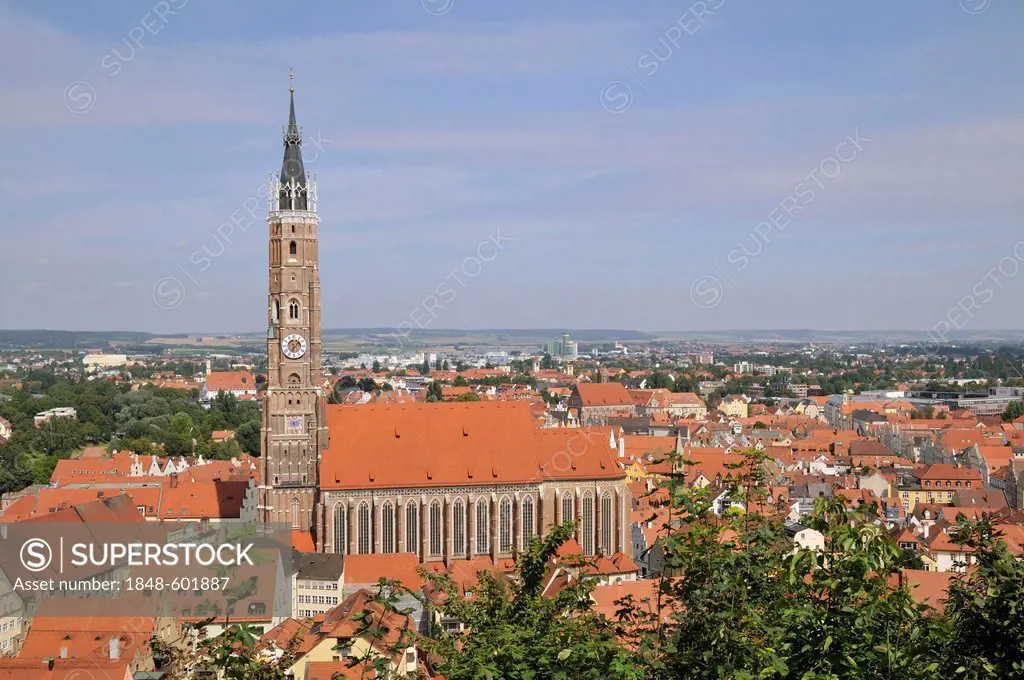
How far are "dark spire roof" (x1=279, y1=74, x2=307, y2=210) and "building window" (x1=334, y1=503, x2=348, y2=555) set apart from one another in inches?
595

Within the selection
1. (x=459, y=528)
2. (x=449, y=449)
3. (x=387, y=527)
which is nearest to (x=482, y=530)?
(x=459, y=528)

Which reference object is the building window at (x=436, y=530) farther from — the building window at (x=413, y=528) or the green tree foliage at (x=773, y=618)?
the green tree foliage at (x=773, y=618)

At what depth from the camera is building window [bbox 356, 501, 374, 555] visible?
→ 54.6m

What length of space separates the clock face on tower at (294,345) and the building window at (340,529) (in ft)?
25.8

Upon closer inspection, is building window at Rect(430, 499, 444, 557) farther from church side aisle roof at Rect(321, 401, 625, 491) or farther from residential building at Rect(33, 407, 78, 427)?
residential building at Rect(33, 407, 78, 427)

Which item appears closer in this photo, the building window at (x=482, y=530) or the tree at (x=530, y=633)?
the tree at (x=530, y=633)

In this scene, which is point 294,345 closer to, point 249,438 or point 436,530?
point 436,530

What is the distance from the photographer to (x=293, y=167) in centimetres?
5741

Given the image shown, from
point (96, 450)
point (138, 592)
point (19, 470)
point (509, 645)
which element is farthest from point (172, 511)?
point (509, 645)

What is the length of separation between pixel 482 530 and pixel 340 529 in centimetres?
693

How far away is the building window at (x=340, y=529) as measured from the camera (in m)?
54.4

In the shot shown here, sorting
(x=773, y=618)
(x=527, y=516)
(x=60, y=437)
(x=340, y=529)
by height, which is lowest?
(x=60, y=437)

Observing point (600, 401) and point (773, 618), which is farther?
point (600, 401)

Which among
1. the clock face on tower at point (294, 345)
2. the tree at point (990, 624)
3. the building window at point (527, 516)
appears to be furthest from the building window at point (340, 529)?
the tree at point (990, 624)
